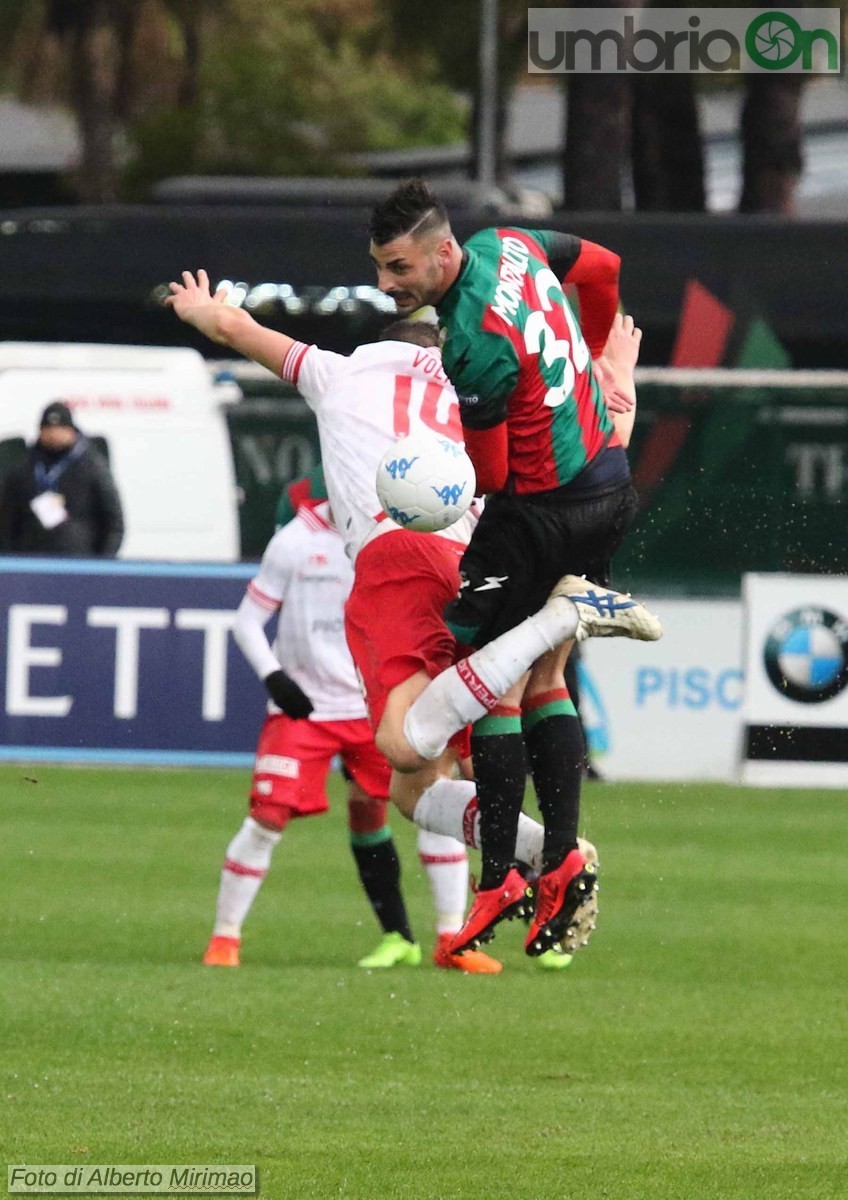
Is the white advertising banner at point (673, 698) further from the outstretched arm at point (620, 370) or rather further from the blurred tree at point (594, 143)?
the blurred tree at point (594, 143)

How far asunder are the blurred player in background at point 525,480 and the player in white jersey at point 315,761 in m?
2.95

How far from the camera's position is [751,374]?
1927cm

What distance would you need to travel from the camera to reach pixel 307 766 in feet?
34.0

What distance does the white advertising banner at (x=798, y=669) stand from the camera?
15414 millimetres

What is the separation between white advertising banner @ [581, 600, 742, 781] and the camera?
1537cm

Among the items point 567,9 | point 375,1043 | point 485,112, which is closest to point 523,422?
point 375,1043

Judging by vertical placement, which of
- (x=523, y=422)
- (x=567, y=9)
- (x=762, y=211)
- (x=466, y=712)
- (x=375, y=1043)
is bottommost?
(x=375, y=1043)

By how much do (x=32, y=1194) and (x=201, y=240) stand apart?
15.3 meters

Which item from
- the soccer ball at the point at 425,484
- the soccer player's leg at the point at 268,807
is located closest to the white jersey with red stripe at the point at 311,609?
the soccer player's leg at the point at 268,807

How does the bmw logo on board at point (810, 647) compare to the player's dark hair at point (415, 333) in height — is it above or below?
below

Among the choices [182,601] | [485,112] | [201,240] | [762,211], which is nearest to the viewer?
[182,601]

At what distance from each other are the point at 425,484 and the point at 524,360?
1.57ft

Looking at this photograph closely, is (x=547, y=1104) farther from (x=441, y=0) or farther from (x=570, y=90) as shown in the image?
(x=441, y=0)

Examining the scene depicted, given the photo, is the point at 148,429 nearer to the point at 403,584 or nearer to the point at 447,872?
the point at 447,872
